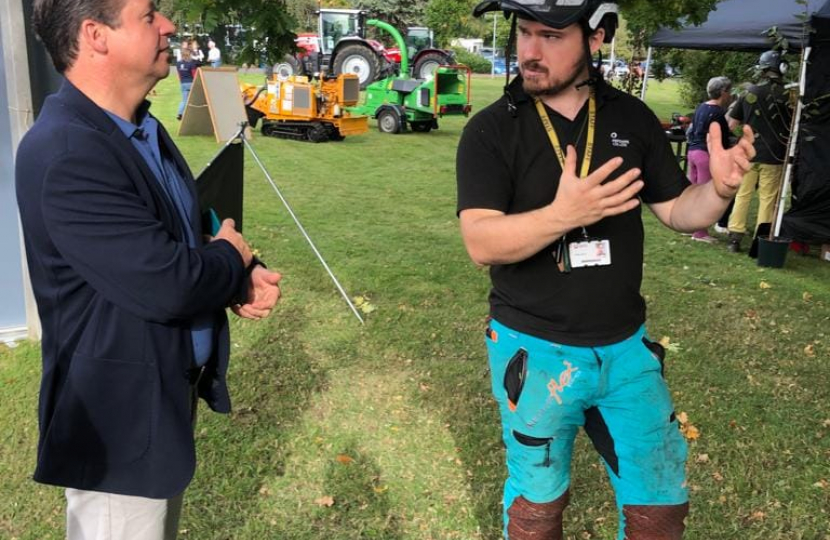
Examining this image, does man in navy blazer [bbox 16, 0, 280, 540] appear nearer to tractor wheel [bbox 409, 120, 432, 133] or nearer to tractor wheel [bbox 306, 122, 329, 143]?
tractor wheel [bbox 306, 122, 329, 143]

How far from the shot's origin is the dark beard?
2.25 metres

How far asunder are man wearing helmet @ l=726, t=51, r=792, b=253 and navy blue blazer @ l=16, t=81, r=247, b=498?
25.0ft

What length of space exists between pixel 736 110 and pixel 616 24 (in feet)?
23.5

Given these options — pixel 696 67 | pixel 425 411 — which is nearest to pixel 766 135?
pixel 425 411

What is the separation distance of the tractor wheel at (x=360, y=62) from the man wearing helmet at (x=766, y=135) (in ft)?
43.8

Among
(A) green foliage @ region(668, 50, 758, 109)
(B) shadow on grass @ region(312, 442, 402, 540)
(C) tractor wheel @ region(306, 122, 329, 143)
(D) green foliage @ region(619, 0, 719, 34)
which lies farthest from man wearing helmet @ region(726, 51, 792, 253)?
(A) green foliage @ region(668, 50, 758, 109)

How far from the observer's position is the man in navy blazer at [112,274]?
162 cm

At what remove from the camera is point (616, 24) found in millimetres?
2393

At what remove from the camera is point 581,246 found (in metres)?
2.24

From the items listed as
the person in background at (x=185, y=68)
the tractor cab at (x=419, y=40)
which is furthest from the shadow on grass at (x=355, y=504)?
the tractor cab at (x=419, y=40)

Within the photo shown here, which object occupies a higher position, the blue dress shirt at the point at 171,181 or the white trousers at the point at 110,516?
the blue dress shirt at the point at 171,181

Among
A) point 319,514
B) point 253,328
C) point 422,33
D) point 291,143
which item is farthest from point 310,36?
point 319,514

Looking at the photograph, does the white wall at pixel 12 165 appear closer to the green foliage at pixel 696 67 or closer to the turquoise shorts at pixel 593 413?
the turquoise shorts at pixel 593 413

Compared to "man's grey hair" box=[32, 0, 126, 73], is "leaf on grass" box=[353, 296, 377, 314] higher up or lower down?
lower down
